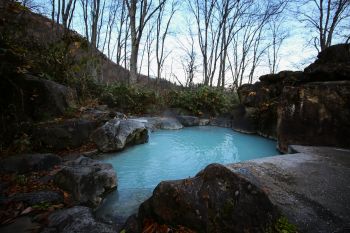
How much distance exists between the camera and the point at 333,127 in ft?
13.5

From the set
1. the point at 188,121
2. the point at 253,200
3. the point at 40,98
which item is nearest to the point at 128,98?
the point at 188,121

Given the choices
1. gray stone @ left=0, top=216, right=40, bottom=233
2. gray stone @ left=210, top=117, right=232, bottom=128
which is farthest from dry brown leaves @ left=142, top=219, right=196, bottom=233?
gray stone @ left=210, top=117, right=232, bottom=128

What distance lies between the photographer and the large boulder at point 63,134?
12.7ft

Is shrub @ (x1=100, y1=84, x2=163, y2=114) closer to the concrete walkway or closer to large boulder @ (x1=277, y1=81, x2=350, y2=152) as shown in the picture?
large boulder @ (x1=277, y1=81, x2=350, y2=152)

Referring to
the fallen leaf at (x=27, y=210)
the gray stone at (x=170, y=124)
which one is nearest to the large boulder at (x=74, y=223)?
the fallen leaf at (x=27, y=210)

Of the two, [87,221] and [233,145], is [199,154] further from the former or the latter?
[87,221]

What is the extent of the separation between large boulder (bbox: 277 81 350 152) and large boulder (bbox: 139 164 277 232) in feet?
11.1

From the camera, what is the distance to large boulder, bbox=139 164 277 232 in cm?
166

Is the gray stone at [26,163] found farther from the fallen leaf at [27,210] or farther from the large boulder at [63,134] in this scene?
the fallen leaf at [27,210]

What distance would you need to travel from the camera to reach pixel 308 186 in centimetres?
216

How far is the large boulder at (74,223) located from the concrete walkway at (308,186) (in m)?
1.50

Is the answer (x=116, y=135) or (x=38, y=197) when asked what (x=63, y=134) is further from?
(x=38, y=197)

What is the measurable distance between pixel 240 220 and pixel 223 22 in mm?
16528

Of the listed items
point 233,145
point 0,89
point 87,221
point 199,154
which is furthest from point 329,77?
point 0,89
